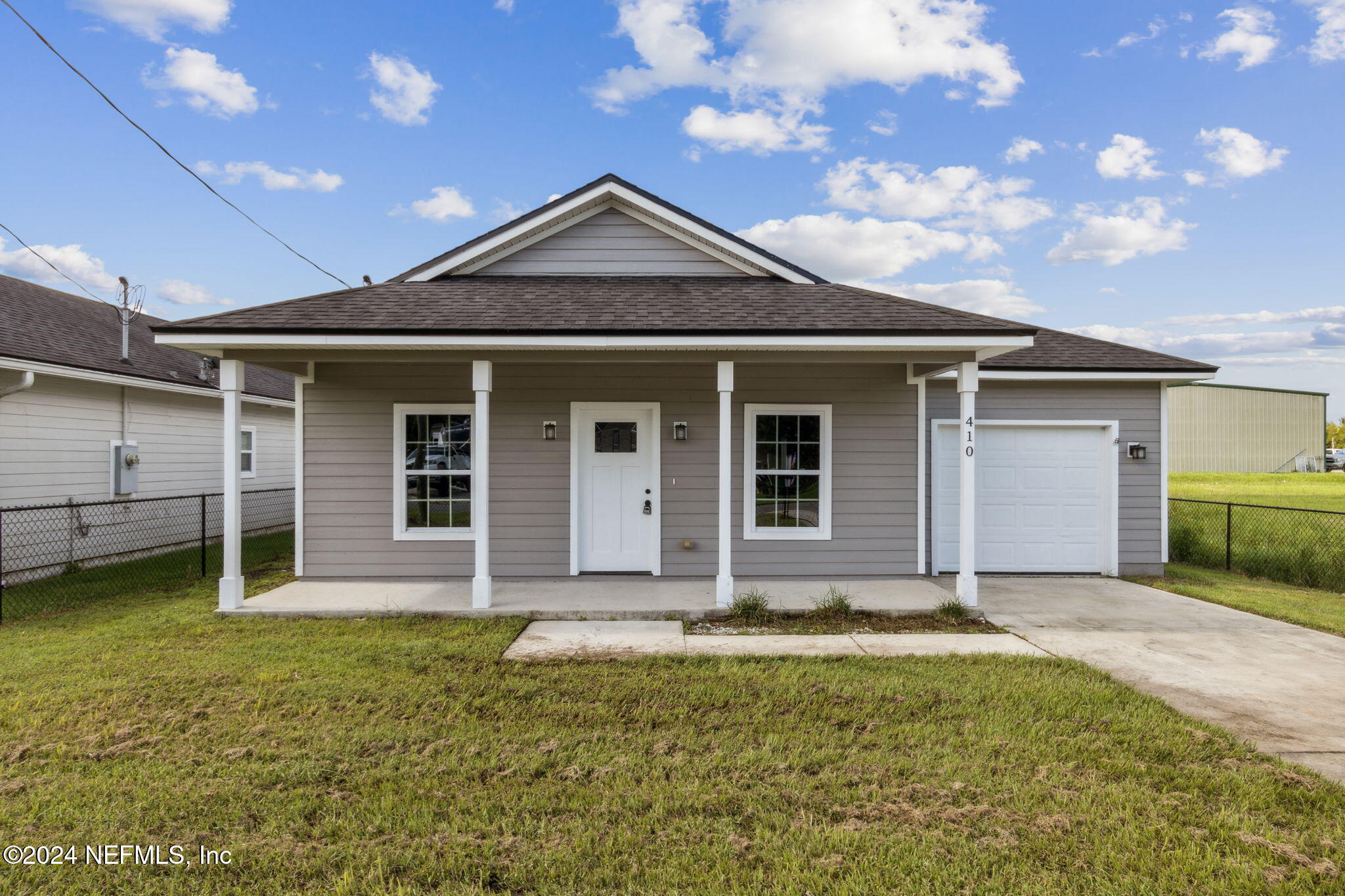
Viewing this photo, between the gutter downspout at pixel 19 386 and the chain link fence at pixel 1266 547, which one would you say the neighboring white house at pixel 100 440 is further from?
the chain link fence at pixel 1266 547

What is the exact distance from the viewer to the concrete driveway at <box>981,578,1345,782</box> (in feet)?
13.2

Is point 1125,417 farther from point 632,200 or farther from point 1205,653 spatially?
point 632,200

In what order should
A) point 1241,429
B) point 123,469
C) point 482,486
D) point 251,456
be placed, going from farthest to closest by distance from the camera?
point 1241,429, point 251,456, point 123,469, point 482,486

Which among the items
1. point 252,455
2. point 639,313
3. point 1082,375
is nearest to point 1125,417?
point 1082,375

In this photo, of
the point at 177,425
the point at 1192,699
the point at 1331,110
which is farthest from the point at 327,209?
the point at 1331,110

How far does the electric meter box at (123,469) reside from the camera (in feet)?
32.6

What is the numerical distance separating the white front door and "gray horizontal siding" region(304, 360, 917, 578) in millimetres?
161

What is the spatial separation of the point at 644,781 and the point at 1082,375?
762 cm

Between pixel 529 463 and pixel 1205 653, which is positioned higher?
pixel 529 463

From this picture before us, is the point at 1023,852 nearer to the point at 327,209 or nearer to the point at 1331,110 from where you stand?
the point at 1331,110

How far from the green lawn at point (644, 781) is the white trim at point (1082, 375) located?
165 inches

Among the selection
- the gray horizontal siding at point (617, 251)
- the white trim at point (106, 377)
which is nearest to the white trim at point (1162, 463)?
the gray horizontal siding at point (617, 251)

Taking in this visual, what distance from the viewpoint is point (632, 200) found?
27.8 ft

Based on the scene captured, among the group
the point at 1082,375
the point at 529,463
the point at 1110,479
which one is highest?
the point at 1082,375
